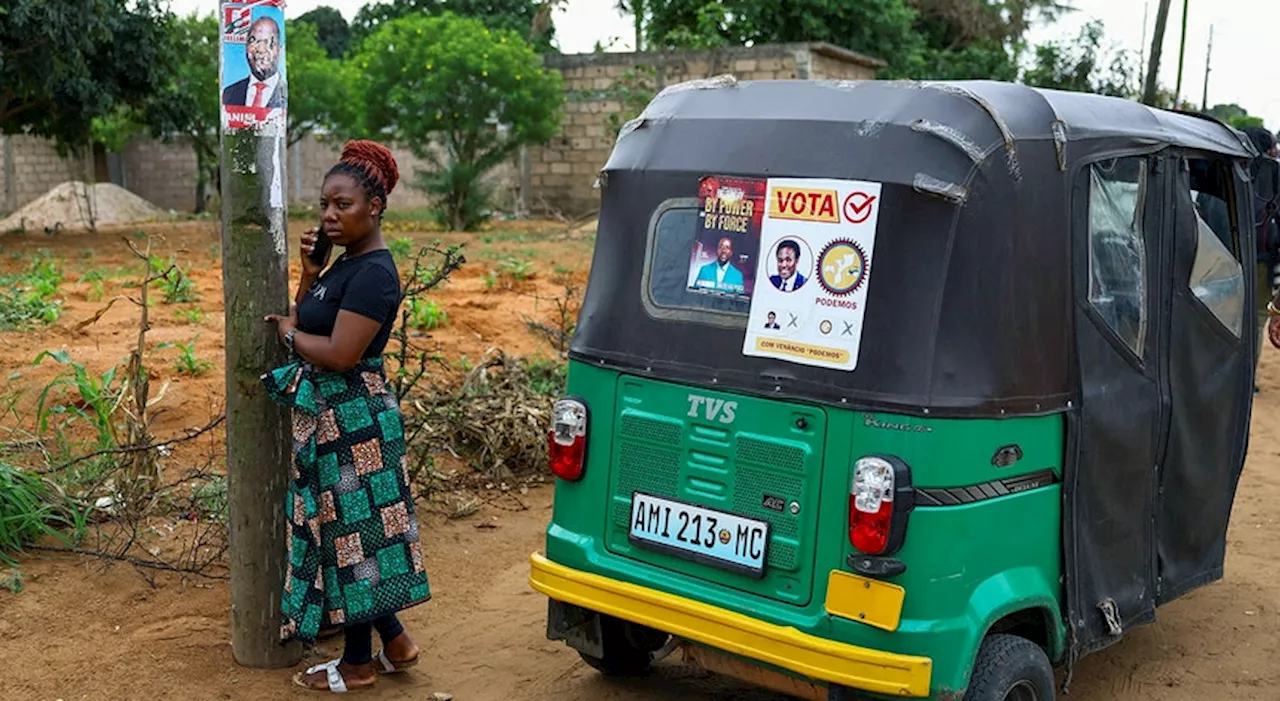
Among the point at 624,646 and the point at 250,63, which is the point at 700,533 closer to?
the point at 624,646

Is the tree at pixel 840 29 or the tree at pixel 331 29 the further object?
the tree at pixel 331 29

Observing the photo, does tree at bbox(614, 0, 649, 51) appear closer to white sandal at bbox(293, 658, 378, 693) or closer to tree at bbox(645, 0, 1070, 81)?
tree at bbox(645, 0, 1070, 81)

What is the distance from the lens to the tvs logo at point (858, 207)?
3.29 metres

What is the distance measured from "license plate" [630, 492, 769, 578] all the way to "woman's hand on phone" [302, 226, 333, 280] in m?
1.25

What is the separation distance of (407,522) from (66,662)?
50.4 inches

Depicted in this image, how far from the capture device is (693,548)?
358cm

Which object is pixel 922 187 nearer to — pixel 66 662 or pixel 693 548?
pixel 693 548

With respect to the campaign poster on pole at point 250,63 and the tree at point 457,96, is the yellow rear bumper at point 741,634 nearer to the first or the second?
the campaign poster on pole at point 250,63

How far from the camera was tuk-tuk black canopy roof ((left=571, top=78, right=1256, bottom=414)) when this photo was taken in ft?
10.6

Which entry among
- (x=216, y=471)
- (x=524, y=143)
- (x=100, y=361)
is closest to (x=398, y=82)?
(x=524, y=143)

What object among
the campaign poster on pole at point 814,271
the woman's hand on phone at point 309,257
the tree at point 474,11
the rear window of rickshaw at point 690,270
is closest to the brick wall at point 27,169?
the tree at point 474,11

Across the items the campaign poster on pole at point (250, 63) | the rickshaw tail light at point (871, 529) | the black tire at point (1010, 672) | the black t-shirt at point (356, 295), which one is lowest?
the black tire at point (1010, 672)

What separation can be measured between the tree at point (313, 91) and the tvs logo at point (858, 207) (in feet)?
65.5

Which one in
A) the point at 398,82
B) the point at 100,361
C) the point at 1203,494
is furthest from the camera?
the point at 398,82
